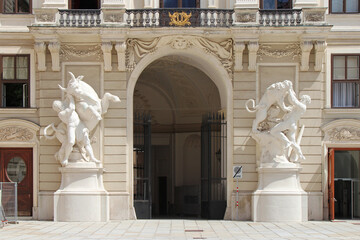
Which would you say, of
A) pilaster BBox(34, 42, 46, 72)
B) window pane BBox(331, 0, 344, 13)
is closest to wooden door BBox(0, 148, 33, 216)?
pilaster BBox(34, 42, 46, 72)

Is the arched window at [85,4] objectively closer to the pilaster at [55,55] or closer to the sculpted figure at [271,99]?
the pilaster at [55,55]

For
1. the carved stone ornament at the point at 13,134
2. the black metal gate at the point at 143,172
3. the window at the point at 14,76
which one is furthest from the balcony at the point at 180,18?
the carved stone ornament at the point at 13,134

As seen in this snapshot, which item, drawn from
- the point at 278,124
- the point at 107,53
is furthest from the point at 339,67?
the point at 107,53

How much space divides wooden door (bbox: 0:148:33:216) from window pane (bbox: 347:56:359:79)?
12511mm

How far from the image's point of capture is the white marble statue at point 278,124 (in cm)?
2661

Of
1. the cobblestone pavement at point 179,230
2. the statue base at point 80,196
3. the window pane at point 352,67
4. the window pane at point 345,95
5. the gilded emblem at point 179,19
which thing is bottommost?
the cobblestone pavement at point 179,230

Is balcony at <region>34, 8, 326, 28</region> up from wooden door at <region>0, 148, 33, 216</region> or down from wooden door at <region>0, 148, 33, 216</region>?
up

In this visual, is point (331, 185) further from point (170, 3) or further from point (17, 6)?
point (17, 6)

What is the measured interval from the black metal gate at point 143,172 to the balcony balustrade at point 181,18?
3877mm

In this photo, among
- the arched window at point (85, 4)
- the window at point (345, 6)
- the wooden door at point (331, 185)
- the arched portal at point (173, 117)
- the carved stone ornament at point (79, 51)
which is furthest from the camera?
the arched portal at point (173, 117)

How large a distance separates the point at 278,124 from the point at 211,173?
425 centimetres

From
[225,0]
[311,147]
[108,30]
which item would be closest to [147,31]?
[108,30]

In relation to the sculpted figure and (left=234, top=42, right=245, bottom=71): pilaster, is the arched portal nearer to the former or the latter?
(left=234, top=42, right=245, bottom=71): pilaster

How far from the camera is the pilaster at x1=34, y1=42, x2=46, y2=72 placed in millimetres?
27172
